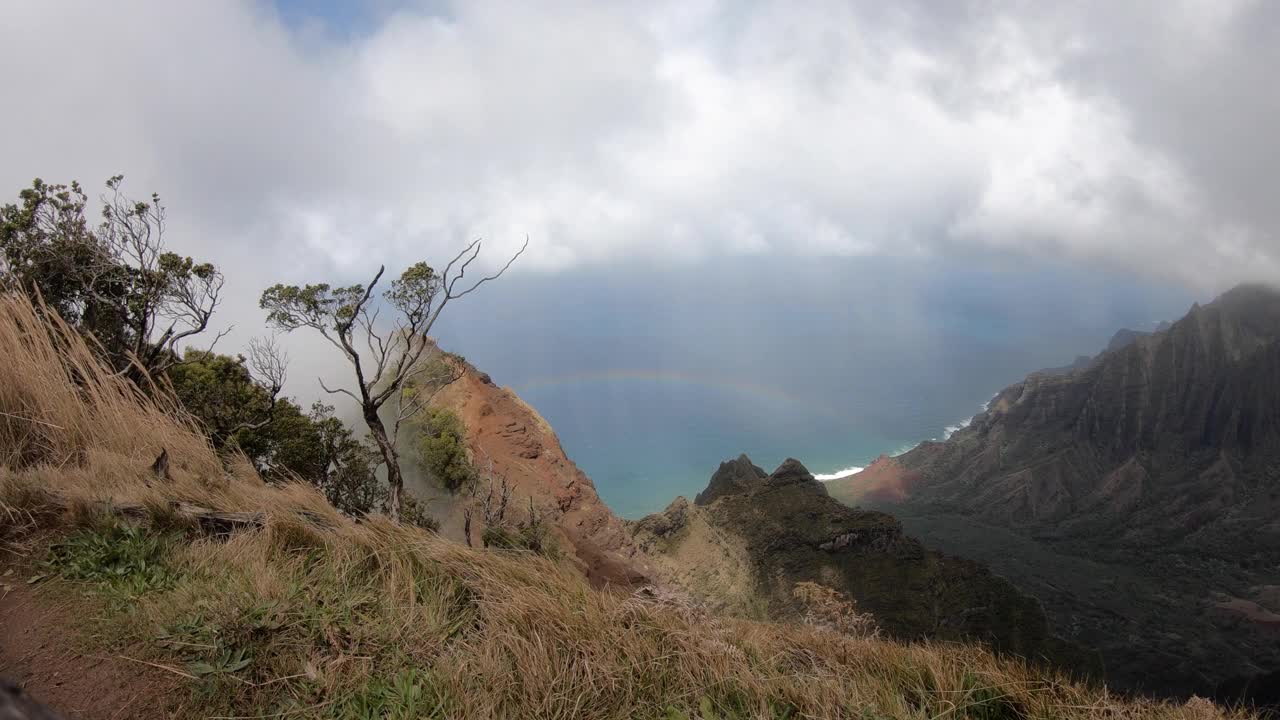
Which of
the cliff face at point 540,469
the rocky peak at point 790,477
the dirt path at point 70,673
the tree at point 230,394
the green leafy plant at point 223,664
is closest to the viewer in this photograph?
the dirt path at point 70,673

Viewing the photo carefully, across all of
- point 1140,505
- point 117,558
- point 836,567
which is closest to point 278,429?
point 117,558

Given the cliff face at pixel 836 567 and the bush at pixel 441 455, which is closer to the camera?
the bush at pixel 441 455

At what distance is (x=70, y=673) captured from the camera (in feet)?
9.07

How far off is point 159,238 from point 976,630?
6849cm

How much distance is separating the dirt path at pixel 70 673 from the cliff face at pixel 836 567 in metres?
54.2

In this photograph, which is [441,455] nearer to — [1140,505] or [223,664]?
[223,664]

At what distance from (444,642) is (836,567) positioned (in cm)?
7024

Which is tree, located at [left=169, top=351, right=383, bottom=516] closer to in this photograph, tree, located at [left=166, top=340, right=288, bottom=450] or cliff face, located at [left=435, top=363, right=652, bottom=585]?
tree, located at [left=166, top=340, right=288, bottom=450]

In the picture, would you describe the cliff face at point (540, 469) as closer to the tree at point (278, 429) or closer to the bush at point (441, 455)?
the bush at point (441, 455)

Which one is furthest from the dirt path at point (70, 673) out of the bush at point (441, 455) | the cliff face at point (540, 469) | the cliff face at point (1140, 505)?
the cliff face at point (1140, 505)

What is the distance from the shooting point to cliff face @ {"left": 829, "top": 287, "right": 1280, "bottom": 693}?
101 meters

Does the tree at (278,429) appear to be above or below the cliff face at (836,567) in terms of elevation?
above

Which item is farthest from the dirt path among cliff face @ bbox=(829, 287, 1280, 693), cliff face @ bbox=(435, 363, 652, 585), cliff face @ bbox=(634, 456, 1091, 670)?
cliff face @ bbox=(829, 287, 1280, 693)

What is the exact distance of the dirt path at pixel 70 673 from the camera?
262 centimetres
